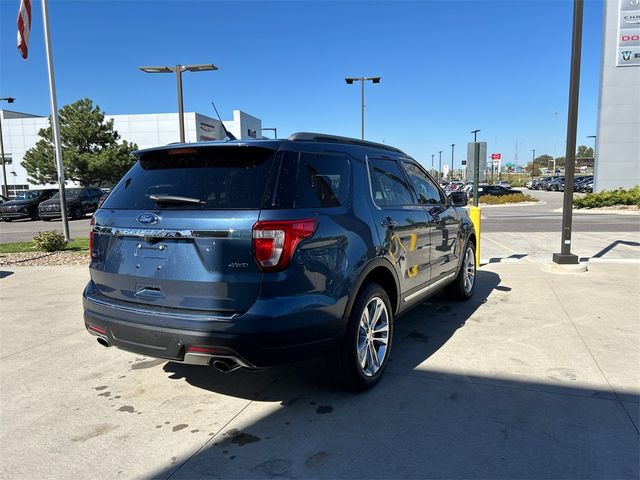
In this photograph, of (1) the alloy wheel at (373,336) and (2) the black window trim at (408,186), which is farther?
(2) the black window trim at (408,186)

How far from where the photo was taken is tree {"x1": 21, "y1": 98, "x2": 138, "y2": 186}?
34500 mm

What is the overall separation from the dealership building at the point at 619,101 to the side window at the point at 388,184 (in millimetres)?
28348

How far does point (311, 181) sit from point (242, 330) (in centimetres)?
109

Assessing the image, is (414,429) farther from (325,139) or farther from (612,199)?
(612,199)

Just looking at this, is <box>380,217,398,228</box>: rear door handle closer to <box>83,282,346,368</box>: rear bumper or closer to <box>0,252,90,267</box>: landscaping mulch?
<box>83,282,346,368</box>: rear bumper

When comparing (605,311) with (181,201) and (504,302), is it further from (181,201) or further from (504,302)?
(181,201)

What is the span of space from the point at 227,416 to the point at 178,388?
0.68m

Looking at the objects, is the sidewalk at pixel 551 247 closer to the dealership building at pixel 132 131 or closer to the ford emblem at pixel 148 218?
the ford emblem at pixel 148 218

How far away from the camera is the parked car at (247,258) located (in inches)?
111

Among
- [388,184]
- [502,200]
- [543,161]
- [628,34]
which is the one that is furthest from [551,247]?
[543,161]

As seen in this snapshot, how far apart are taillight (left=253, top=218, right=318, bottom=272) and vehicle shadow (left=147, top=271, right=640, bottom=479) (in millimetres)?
1120

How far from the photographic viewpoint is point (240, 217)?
282 cm

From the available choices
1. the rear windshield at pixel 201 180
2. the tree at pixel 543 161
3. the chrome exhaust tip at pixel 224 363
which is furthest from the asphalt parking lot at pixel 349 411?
the tree at pixel 543 161

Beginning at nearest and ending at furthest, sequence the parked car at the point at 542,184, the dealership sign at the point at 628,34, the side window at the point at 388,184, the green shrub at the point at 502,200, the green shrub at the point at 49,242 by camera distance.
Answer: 1. the side window at the point at 388,184
2. the green shrub at the point at 49,242
3. the dealership sign at the point at 628,34
4. the green shrub at the point at 502,200
5. the parked car at the point at 542,184
